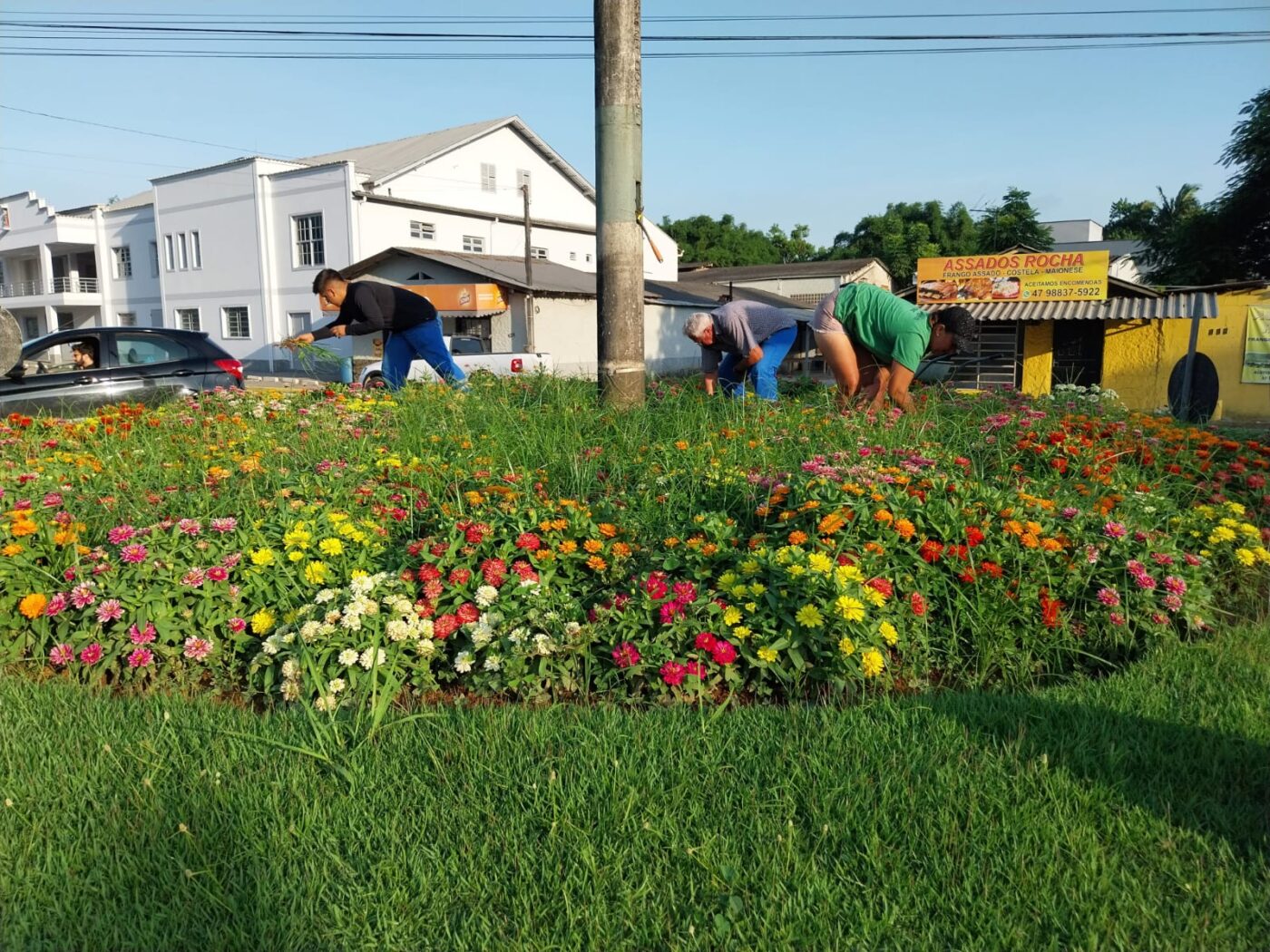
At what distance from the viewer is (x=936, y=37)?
1540cm

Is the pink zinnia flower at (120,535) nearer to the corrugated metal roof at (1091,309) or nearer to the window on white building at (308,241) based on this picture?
the corrugated metal roof at (1091,309)

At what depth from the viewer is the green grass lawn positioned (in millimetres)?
1803

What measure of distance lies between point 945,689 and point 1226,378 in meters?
16.4

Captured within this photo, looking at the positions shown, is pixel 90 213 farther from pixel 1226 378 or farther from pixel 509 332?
pixel 1226 378

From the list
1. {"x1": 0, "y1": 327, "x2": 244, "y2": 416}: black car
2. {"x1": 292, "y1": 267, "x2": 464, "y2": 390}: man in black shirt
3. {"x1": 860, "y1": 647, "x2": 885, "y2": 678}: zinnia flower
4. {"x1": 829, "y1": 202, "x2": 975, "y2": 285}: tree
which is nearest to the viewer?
{"x1": 860, "y1": 647, "x2": 885, "y2": 678}: zinnia flower

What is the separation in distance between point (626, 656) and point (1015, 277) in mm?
18376

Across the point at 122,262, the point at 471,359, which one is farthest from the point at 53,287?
the point at 471,359

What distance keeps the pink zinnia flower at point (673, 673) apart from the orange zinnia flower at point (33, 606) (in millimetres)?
2070

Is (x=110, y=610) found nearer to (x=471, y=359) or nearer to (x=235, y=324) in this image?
(x=471, y=359)

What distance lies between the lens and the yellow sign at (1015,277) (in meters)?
18.2

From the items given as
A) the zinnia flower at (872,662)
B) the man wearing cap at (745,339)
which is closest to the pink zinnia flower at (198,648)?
the zinnia flower at (872,662)

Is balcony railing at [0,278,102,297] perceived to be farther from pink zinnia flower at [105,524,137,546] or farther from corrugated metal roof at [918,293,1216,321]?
pink zinnia flower at [105,524,137,546]

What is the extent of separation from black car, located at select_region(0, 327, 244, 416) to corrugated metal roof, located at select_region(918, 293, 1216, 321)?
1320 centimetres

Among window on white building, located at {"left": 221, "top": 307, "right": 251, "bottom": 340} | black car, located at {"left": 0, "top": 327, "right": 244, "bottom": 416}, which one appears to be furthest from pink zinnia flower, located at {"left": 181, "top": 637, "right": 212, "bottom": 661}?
window on white building, located at {"left": 221, "top": 307, "right": 251, "bottom": 340}
